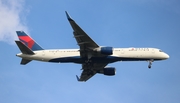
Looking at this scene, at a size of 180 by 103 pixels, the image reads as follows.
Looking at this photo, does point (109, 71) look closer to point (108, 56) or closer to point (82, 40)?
point (108, 56)

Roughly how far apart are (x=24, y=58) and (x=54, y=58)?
19.9 feet

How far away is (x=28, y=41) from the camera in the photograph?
7769 centimetres

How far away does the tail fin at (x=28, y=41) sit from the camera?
76.5 metres

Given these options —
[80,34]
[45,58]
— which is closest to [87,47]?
[80,34]

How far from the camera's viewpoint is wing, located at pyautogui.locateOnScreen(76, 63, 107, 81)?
76.1m

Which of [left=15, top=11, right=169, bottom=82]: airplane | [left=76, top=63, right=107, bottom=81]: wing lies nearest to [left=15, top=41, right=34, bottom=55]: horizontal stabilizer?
[left=15, top=11, right=169, bottom=82]: airplane

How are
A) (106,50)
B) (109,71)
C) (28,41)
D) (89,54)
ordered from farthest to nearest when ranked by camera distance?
(109,71) → (28,41) → (89,54) → (106,50)

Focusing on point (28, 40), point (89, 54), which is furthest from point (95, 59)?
point (28, 40)

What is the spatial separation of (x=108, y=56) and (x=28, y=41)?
18405 mm

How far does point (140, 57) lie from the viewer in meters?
71.4

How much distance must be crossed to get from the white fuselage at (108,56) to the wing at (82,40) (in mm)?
2459

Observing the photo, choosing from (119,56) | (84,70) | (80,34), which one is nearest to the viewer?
(80,34)

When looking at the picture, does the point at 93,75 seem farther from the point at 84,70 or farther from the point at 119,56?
the point at 119,56

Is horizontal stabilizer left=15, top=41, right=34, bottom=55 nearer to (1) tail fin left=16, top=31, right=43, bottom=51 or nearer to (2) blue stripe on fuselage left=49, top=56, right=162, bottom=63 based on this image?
(1) tail fin left=16, top=31, right=43, bottom=51
